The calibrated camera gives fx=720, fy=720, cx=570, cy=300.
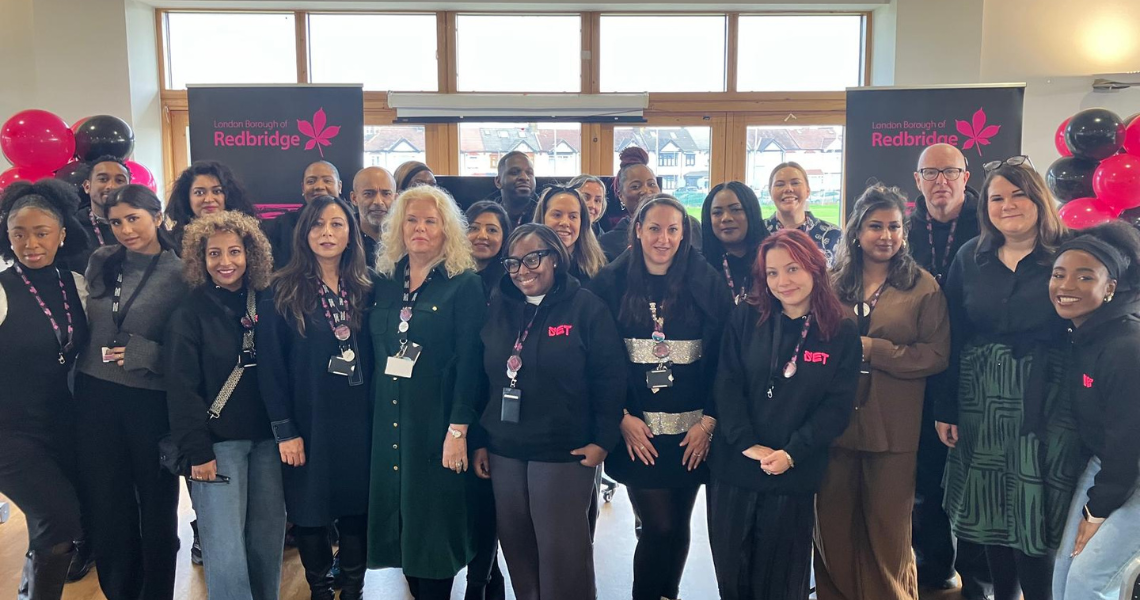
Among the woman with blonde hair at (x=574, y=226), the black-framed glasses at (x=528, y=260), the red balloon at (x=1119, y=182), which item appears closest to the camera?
the black-framed glasses at (x=528, y=260)

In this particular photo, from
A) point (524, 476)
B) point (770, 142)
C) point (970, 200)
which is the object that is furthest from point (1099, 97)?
point (524, 476)

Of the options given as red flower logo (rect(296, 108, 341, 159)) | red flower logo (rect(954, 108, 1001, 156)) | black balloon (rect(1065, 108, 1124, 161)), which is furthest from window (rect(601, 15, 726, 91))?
black balloon (rect(1065, 108, 1124, 161))

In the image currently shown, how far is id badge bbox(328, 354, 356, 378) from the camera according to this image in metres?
2.45

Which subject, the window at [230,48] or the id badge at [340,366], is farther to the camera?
the window at [230,48]

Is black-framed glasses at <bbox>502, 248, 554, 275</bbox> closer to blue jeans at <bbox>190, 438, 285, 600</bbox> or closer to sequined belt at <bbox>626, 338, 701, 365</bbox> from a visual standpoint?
sequined belt at <bbox>626, 338, 701, 365</bbox>

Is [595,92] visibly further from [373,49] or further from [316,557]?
[316,557]

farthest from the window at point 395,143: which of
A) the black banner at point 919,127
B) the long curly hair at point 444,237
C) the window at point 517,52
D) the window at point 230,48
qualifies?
the long curly hair at point 444,237

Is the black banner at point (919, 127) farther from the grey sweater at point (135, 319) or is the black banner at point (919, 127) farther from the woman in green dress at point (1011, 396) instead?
the grey sweater at point (135, 319)

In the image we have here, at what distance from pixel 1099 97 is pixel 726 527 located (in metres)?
6.39

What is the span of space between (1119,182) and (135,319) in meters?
4.62

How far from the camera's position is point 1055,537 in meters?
2.39

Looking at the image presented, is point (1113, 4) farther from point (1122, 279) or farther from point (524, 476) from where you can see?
point (524, 476)

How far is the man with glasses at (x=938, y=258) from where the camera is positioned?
9.97ft

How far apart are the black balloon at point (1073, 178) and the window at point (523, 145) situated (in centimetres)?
410
